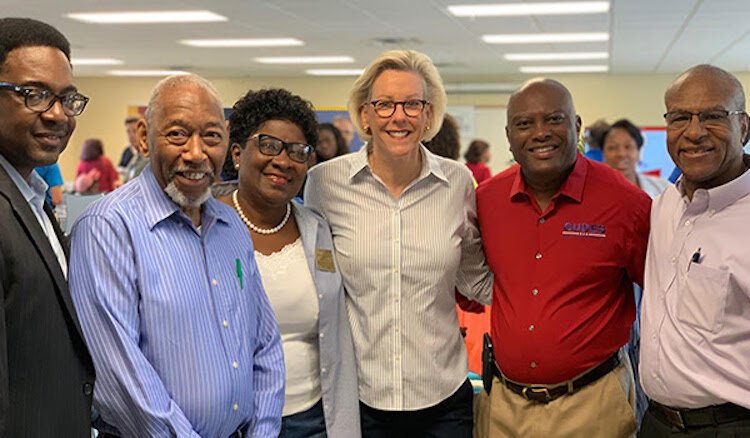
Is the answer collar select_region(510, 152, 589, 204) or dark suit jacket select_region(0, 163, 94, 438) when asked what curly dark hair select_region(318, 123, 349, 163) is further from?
dark suit jacket select_region(0, 163, 94, 438)

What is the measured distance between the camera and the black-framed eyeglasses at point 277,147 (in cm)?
245

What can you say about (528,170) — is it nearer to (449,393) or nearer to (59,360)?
(449,393)


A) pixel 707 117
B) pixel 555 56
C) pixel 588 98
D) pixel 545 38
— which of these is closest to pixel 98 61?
pixel 545 38

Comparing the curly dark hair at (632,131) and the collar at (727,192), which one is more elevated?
the curly dark hair at (632,131)

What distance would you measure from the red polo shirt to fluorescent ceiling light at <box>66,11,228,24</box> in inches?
276

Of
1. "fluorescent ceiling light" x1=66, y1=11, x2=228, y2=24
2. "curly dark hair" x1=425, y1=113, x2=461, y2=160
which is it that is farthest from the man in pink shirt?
"fluorescent ceiling light" x1=66, y1=11, x2=228, y2=24

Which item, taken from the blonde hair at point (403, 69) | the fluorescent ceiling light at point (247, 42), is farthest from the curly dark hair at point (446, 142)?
the fluorescent ceiling light at point (247, 42)

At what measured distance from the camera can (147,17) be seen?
9102mm

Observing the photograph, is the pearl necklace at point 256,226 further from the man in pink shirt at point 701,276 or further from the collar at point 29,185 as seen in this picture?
the man in pink shirt at point 701,276

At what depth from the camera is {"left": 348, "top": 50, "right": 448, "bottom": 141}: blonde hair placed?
2709 millimetres

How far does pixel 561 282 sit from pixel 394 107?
2.65 ft

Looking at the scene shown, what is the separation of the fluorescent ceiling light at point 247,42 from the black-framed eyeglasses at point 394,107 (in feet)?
27.3

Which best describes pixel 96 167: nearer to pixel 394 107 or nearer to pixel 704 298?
pixel 394 107

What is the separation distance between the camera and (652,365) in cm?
227
